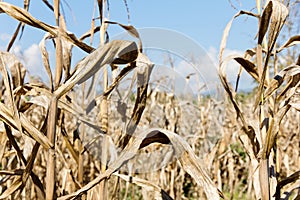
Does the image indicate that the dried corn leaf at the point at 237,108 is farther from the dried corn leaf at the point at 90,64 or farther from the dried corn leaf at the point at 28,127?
the dried corn leaf at the point at 28,127

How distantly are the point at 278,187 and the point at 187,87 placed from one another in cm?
196

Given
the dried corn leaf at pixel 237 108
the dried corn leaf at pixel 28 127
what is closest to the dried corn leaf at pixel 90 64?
the dried corn leaf at pixel 28 127

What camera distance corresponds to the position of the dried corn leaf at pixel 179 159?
2.61ft

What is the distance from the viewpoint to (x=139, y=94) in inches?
36.8

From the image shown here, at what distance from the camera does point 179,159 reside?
832 millimetres

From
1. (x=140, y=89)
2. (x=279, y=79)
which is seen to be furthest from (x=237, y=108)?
(x=140, y=89)

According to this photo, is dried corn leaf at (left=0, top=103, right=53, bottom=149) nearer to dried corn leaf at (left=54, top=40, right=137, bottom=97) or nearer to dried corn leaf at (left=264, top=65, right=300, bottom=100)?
dried corn leaf at (left=54, top=40, right=137, bottom=97)

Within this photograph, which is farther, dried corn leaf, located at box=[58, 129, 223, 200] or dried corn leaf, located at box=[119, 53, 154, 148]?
dried corn leaf, located at box=[119, 53, 154, 148]

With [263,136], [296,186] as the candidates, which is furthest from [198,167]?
[296,186]

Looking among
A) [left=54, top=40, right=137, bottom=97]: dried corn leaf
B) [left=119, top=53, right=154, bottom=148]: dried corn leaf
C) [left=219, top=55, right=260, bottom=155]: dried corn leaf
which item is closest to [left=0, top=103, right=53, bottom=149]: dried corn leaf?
[left=54, top=40, right=137, bottom=97]: dried corn leaf

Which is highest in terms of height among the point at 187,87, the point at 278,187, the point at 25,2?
the point at 187,87

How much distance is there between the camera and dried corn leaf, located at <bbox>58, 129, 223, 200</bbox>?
80 cm

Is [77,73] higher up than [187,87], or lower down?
lower down

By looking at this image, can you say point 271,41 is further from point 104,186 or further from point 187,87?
point 187,87
